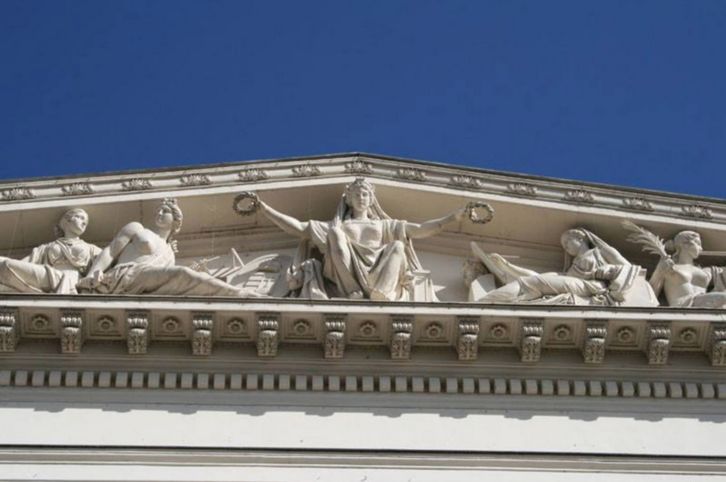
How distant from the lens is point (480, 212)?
22594 millimetres

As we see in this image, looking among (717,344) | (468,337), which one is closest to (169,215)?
(468,337)

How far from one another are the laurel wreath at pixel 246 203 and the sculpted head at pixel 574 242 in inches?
131

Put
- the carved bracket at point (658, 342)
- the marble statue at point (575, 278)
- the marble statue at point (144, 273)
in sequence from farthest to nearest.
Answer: the marble statue at point (575, 278) → the marble statue at point (144, 273) → the carved bracket at point (658, 342)

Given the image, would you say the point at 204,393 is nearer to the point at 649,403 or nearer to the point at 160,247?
the point at 160,247

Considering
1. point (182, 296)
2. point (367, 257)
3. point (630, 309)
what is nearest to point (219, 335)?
point (182, 296)

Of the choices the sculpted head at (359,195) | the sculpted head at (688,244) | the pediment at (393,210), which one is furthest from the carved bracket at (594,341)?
the sculpted head at (359,195)

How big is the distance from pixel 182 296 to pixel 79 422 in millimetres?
1672

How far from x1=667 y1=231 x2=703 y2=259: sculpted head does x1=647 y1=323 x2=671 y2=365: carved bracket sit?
1.51 m

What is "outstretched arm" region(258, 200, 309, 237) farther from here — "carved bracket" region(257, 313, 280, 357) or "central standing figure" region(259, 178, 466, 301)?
"carved bracket" region(257, 313, 280, 357)

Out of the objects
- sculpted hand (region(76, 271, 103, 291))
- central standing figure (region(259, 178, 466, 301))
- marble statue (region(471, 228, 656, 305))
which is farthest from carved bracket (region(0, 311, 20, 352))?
marble statue (region(471, 228, 656, 305))

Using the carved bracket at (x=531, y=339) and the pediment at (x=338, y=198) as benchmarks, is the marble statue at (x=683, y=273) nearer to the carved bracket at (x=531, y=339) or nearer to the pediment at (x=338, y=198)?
the pediment at (x=338, y=198)

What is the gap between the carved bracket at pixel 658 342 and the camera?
20.9m

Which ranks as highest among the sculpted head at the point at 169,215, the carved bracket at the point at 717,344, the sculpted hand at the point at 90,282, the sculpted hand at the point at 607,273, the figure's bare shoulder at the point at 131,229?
the sculpted head at the point at 169,215

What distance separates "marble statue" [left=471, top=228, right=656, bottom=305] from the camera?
21500 millimetres
